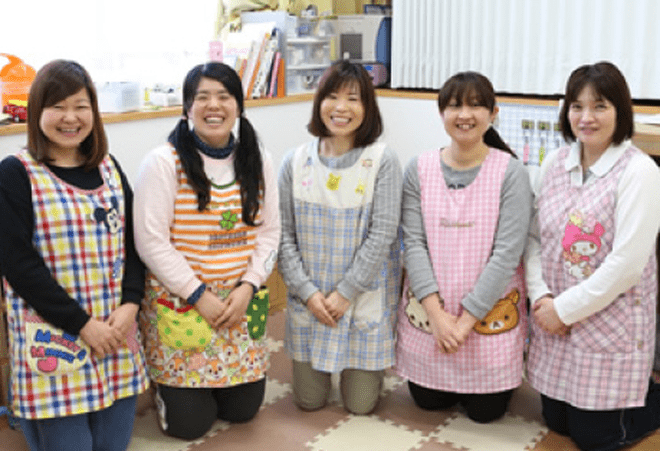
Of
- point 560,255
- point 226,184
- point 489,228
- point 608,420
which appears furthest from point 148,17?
point 608,420

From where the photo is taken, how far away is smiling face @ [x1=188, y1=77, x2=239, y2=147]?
1987 millimetres

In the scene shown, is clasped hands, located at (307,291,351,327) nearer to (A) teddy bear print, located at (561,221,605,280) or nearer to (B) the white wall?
(A) teddy bear print, located at (561,221,605,280)

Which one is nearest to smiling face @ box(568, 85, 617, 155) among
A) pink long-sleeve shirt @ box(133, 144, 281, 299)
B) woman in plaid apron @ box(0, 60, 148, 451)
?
pink long-sleeve shirt @ box(133, 144, 281, 299)

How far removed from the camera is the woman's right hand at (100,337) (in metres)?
1.82

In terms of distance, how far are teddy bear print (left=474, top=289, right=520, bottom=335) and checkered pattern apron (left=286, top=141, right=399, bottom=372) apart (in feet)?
0.90

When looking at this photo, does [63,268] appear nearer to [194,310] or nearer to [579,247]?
[194,310]

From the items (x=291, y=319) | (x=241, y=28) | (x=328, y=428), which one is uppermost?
(x=241, y=28)

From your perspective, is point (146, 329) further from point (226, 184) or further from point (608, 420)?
point (608, 420)

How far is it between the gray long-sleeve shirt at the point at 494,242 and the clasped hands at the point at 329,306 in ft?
0.67

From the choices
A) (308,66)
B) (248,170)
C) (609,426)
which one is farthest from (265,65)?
(609,426)

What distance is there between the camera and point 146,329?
2.09 metres

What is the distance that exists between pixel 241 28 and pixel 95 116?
1.47 metres

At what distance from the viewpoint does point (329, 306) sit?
84.9 inches

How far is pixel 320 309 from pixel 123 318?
54 centimetres
